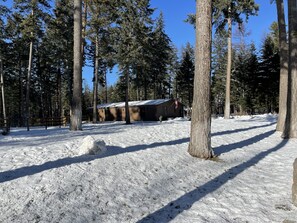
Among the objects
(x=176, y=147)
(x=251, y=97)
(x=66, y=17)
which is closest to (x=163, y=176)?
(x=176, y=147)

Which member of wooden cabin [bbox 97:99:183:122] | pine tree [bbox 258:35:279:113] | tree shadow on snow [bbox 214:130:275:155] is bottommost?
tree shadow on snow [bbox 214:130:275:155]

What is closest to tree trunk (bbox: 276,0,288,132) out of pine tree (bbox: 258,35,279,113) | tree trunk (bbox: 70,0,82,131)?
tree trunk (bbox: 70,0,82,131)

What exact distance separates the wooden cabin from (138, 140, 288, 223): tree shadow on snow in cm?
3132

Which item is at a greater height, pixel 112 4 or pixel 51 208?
pixel 112 4

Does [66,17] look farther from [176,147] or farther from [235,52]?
[235,52]

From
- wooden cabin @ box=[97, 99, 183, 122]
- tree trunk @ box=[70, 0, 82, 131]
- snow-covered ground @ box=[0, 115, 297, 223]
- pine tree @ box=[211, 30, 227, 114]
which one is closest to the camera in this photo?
snow-covered ground @ box=[0, 115, 297, 223]

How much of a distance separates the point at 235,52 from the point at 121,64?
2744cm

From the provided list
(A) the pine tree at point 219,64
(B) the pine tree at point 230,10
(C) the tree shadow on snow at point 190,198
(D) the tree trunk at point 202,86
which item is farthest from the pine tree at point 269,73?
(C) the tree shadow on snow at point 190,198

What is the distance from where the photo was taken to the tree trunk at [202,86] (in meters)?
8.66

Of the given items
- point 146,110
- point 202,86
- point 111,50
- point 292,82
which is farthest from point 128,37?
point 202,86

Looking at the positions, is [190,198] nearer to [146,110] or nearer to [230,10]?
[230,10]

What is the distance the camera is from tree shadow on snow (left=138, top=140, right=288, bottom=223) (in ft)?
15.9

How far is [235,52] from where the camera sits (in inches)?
1916

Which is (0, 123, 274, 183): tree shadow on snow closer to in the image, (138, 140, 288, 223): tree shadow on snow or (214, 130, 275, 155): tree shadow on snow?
(214, 130, 275, 155): tree shadow on snow
